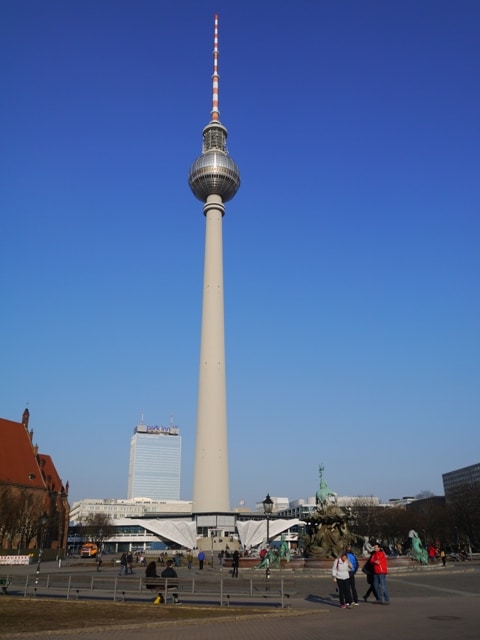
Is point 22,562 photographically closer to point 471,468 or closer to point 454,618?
point 454,618

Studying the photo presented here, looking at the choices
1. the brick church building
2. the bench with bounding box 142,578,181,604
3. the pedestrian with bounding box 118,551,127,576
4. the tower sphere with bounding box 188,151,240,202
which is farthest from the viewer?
the tower sphere with bounding box 188,151,240,202

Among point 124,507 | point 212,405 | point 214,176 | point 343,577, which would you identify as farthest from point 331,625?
point 124,507

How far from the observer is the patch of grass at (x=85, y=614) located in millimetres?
12703

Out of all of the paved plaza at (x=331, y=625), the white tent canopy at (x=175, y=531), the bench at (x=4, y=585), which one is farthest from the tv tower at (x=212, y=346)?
the paved plaza at (x=331, y=625)

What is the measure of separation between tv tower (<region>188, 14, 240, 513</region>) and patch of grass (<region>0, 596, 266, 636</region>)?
5971 cm

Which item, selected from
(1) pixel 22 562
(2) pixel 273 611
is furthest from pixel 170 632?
(1) pixel 22 562

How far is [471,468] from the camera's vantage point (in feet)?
516

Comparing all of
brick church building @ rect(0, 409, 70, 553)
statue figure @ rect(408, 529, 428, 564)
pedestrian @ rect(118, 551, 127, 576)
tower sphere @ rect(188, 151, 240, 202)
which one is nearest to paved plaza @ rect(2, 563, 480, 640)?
A: pedestrian @ rect(118, 551, 127, 576)

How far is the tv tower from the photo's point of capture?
76188 millimetres

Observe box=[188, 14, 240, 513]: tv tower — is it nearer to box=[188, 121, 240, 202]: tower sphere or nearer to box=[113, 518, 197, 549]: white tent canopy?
box=[188, 121, 240, 202]: tower sphere

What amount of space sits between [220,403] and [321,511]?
135 ft

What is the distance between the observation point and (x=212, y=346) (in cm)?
8106

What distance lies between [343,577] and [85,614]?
22.3ft

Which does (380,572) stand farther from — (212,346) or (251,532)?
(212,346)
